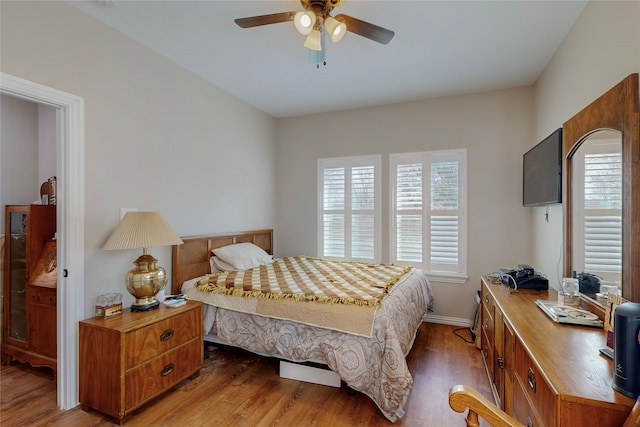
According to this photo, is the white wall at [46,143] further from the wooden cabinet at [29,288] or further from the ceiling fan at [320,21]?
the ceiling fan at [320,21]

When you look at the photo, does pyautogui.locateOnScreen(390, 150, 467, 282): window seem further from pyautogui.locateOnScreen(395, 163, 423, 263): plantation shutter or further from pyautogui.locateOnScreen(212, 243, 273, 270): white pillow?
pyautogui.locateOnScreen(212, 243, 273, 270): white pillow

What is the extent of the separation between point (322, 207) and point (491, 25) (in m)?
2.85

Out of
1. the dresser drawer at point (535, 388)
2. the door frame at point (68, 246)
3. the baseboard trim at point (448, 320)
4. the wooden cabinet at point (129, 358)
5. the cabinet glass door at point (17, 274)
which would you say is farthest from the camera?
the baseboard trim at point (448, 320)

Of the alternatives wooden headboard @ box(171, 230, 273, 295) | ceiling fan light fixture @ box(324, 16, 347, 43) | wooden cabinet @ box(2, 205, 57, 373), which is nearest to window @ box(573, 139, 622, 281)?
ceiling fan light fixture @ box(324, 16, 347, 43)

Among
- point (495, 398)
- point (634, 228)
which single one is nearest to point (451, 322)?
point (495, 398)

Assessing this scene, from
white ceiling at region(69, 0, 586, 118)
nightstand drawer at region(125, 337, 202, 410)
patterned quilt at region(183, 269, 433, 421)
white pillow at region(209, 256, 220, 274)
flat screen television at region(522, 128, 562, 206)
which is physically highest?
white ceiling at region(69, 0, 586, 118)

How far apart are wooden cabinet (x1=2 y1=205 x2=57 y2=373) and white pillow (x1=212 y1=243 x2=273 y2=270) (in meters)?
1.41

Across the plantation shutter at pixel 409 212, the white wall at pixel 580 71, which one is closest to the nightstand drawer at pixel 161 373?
the plantation shutter at pixel 409 212

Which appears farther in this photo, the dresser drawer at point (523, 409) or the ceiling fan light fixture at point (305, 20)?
the ceiling fan light fixture at point (305, 20)

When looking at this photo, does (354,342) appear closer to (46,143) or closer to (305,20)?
(305,20)

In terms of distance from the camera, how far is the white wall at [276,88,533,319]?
3479 millimetres

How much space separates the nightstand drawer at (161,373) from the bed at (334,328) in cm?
26

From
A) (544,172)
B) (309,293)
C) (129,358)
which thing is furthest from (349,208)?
(129,358)

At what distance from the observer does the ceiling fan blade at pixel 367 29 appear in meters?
1.87
